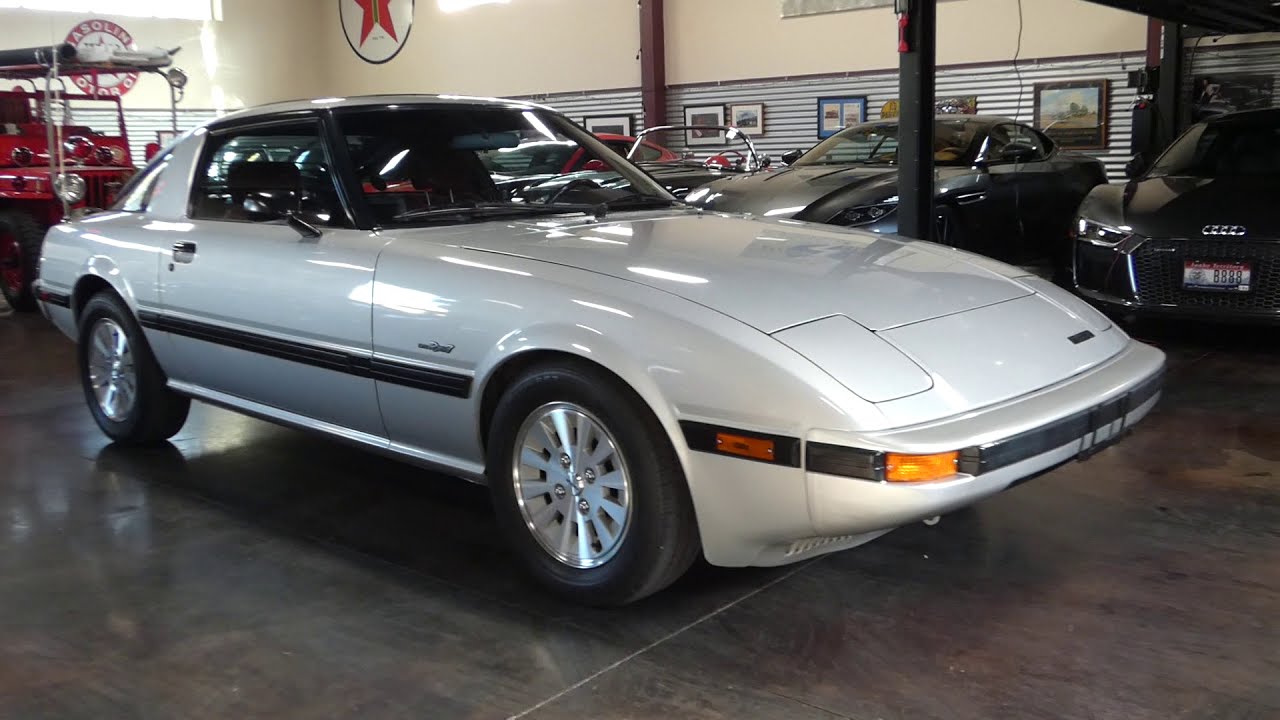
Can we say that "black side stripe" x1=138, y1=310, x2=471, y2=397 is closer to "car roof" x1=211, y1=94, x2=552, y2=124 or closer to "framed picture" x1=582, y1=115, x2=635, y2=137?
"car roof" x1=211, y1=94, x2=552, y2=124

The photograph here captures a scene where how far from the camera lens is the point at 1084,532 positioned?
3.35 meters

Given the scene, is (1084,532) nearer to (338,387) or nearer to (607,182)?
(607,182)

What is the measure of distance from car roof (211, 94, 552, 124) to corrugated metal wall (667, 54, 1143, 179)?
7.26 m

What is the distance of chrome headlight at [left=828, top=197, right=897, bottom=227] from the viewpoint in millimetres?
6890

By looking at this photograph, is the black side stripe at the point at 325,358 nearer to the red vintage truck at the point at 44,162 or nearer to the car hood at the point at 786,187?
the car hood at the point at 786,187

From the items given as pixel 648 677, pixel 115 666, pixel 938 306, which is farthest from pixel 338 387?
pixel 938 306

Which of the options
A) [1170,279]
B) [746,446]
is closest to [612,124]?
[1170,279]

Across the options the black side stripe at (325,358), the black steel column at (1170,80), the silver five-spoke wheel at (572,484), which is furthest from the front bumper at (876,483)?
the black steel column at (1170,80)

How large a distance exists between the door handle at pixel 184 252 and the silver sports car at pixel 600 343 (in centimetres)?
2

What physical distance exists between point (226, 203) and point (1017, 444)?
2801 mm

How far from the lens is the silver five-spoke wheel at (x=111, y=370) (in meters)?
4.38

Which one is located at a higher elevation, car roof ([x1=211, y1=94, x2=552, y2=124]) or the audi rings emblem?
car roof ([x1=211, y1=94, x2=552, y2=124])

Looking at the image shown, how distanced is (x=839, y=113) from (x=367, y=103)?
11015 mm

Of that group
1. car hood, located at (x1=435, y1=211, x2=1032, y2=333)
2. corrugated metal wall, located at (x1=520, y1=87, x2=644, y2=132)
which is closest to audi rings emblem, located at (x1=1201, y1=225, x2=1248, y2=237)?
car hood, located at (x1=435, y1=211, x2=1032, y2=333)
